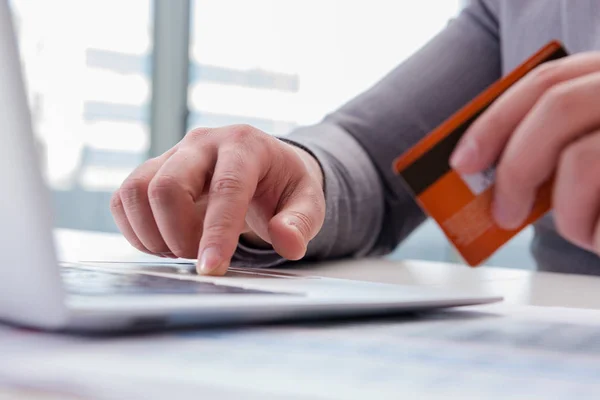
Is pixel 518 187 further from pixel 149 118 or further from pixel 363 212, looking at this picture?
pixel 149 118

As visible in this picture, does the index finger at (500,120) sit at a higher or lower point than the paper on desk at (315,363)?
higher

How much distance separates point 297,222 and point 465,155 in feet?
0.63

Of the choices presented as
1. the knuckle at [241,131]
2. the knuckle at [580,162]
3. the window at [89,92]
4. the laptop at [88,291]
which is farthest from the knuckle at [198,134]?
the window at [89,92]

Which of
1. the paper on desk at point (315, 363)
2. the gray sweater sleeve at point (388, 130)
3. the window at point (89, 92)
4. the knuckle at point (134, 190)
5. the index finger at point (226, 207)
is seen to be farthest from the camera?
the window at point (89, 92)

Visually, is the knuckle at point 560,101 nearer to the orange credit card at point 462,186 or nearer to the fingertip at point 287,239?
the orange credit card at point 462,186

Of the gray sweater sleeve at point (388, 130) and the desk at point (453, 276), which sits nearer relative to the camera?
the desk at point (453, 276)

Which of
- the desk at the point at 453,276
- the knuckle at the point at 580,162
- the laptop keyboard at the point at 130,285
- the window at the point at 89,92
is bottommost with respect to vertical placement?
the window at the point at 89,92

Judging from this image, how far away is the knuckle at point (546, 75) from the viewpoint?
1.33 feet

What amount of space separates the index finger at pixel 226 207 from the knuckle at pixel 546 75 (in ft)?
0.71

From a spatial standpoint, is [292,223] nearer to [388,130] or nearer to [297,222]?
[297,222]

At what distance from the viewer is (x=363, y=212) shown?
87 cm

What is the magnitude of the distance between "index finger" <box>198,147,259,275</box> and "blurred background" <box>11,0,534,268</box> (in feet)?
8.63

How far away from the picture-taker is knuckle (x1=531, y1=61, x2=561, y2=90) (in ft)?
1.33

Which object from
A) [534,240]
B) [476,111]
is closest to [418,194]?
[476,111]
